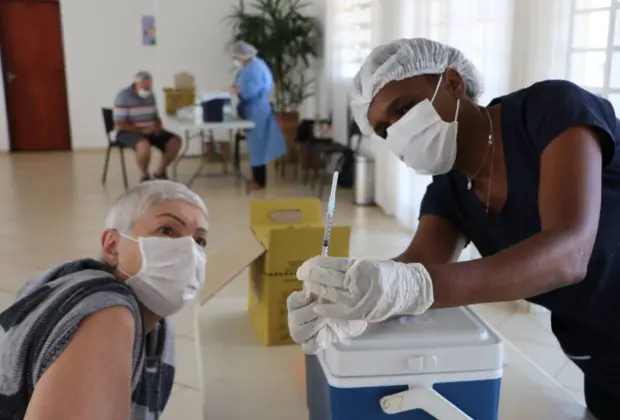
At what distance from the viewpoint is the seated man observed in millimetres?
6336

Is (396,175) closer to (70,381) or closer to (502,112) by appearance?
(502,112)

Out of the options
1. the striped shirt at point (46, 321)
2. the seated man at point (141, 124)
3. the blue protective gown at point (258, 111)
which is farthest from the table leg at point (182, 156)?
the striped shirt at point (46, 321)

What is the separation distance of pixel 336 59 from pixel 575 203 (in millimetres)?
6096

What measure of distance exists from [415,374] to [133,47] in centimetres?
832

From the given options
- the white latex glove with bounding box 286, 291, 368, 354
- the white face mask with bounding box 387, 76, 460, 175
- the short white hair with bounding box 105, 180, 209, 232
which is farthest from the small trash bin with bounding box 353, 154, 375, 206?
the white latex glove with bounding box 286, 291, 368, 354

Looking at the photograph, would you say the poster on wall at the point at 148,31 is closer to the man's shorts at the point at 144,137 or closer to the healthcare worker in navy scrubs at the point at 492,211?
the man's shorts at the point at 144,137

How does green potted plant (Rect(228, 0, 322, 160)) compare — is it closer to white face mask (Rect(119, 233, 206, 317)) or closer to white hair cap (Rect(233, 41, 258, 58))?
white hair cap (Rect(233, 41, 258, 58))

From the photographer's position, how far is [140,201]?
1284mm

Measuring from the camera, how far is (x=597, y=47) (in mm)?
2893

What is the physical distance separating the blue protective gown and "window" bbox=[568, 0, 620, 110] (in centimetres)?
380

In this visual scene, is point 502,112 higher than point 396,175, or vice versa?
point 502,112

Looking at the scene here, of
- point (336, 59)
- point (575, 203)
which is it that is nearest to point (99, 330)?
point (575, 203)

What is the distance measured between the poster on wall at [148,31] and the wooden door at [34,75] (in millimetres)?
1153

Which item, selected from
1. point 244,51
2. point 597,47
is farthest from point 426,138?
point 244,51
